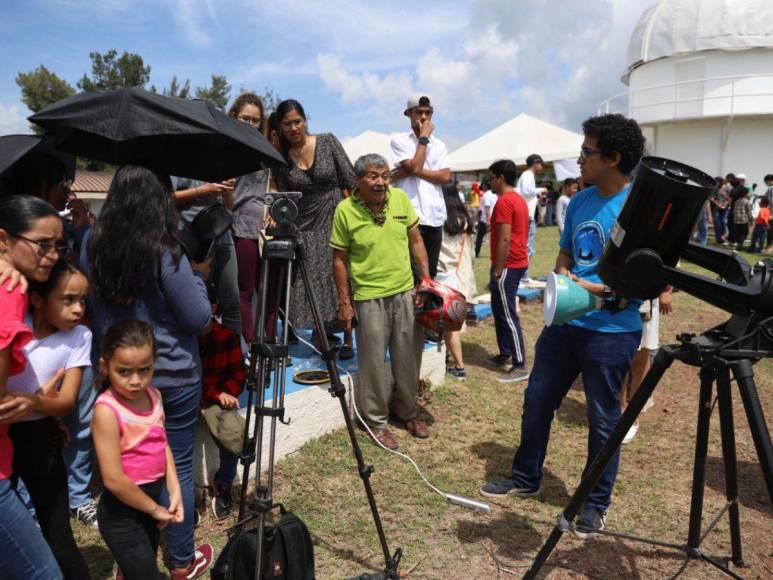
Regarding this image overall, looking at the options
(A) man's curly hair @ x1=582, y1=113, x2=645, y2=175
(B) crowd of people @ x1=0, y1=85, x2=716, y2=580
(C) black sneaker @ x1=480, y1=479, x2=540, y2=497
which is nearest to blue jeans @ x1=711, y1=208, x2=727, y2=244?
(B) crowd of people @ x1=0, y1=85, x2=716, y2=580

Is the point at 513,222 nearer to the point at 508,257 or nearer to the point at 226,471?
the point at 508,257

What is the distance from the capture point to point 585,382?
293cm

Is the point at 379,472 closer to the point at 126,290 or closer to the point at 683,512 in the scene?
the point at 683,512

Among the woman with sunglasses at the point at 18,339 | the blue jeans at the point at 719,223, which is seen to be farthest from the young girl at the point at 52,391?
the blue jeans at the point at 719,223

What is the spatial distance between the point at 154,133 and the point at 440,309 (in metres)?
2.20

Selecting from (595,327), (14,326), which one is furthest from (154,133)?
(595,327)

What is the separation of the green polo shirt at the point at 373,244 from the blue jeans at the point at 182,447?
1.55 m

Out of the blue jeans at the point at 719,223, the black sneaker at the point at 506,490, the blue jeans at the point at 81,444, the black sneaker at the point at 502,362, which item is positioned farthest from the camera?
the blue jeans at the point at 719,223

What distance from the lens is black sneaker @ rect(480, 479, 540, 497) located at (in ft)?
11.1

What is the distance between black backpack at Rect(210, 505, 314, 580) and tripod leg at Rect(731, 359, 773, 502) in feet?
5.12

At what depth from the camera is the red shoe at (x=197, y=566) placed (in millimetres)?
2535

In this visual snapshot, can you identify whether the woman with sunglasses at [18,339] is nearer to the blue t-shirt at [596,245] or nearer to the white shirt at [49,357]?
the white shirt at [49,357]

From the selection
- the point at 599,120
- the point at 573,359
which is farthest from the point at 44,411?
the point at 599,120

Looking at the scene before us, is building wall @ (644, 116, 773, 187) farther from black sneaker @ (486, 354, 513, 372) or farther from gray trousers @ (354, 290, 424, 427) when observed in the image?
gray trousers @ (354, 290, 424, 427)
